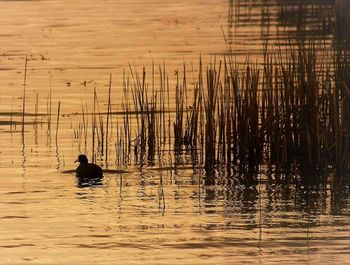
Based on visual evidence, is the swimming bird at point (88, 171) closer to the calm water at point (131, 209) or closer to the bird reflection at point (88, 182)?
the bird reflection at point (88, 182)

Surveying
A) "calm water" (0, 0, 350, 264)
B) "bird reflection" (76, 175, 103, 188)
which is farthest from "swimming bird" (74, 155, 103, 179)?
"calm water" (0, 0, 350, 264)

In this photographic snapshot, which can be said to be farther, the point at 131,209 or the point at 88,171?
the point at 88,171

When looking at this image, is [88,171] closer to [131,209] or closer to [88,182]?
[88,182]

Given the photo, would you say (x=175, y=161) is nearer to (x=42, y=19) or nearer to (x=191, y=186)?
(x=191, y=186)

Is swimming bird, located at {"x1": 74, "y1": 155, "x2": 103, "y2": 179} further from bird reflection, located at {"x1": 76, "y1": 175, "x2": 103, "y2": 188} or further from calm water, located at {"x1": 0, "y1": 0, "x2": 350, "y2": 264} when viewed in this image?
calm water, located at {"x1": 0, "y1": 0, "x2": 350, "y2": 264}

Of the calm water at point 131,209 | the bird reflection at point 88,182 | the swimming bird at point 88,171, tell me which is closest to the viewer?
the calm water at point 131,209

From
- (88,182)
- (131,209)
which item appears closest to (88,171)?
(88,182)

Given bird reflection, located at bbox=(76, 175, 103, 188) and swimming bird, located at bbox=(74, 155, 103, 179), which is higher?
swimming bird, located at bbox=(74, 155, 103, 179)

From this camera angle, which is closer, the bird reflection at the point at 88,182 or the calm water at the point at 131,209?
the calm water at the point at 131,209

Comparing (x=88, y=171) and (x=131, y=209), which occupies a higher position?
(x=88, y=171)

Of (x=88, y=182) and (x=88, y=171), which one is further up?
(x=88, y=171)

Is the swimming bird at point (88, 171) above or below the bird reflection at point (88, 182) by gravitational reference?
above

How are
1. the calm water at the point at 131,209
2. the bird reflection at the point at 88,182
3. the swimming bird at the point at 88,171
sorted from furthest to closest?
the swimming bird at the point at 88,171
the bird reflection at the point at 88,182
the calm water at the point at 131,209

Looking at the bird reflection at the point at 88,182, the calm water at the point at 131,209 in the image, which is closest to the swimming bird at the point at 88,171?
the bird reflection at the point at 88,182
